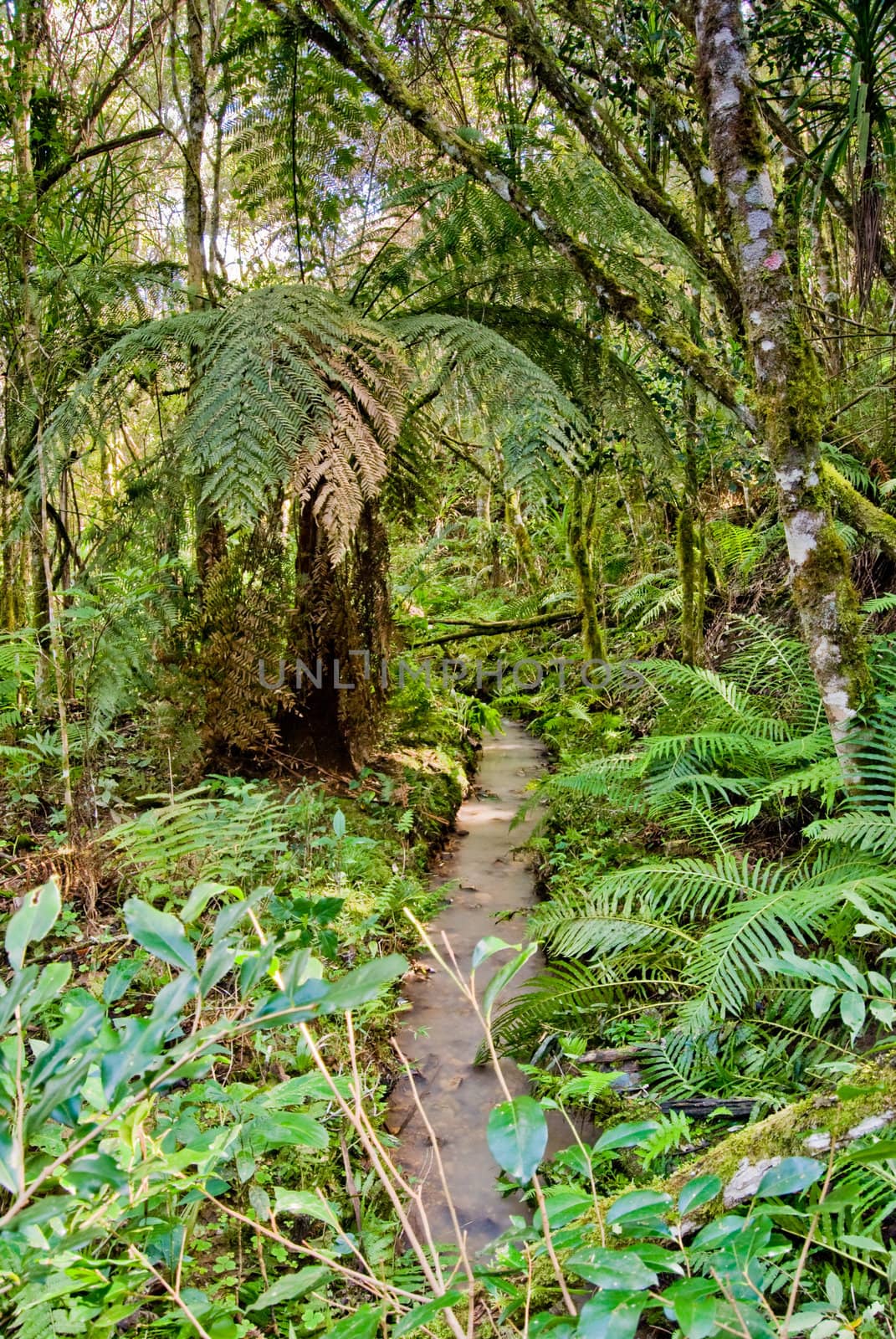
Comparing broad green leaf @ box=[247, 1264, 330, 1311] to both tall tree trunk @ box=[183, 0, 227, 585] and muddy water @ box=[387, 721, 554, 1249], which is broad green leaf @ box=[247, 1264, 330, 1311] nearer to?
muddy water @ box=[387, 721, 554, 1249]

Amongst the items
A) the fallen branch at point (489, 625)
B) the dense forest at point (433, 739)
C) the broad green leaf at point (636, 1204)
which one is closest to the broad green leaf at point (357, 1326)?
the dense forest at point (433, 739)

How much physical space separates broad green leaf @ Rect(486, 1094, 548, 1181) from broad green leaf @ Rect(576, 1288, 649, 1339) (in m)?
0.13

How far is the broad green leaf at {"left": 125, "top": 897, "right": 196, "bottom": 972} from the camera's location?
66cm

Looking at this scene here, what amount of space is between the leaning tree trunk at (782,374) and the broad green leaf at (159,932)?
7.08 feet

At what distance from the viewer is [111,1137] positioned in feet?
3.57

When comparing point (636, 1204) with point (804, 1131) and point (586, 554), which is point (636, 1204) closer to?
point (804, 1131)

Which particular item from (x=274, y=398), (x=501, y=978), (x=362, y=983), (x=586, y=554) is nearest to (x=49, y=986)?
(x=362, y=983)

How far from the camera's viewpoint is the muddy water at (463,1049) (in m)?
2.00

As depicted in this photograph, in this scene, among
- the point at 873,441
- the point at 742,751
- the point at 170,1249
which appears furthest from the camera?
the point at 873,441

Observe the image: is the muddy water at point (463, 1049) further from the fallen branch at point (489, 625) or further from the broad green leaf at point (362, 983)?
the fallen branch at point (489, 625)

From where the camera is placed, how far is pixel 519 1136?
0.78 metres

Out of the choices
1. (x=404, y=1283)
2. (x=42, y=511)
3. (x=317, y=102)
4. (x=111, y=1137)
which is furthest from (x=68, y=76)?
(x=404, y=1283)

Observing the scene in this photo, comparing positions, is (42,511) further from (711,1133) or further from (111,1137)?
(711,1133)

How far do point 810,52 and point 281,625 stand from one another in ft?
12.6
